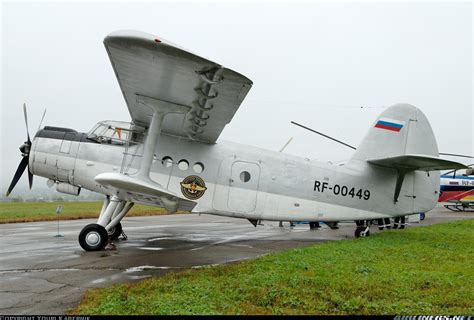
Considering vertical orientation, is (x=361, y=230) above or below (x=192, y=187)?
below

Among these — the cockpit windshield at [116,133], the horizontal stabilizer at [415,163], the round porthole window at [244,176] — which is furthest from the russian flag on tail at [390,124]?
the cockpit windshield at [116,133]

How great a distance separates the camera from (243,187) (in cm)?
982

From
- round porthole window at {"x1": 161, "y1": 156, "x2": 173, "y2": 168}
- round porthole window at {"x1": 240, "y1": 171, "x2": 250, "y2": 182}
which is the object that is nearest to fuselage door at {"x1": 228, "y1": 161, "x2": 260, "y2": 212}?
round porthole window at {"x1": 240, "y1": 171, "x2": 250, "y2": 182}

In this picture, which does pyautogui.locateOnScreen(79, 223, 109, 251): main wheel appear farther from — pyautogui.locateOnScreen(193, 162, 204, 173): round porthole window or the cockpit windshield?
pyautogui.locateOnScreen(193, 162, 204, 173): round porthole window

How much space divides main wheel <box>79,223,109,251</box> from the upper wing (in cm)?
288

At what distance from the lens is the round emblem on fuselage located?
372 inches

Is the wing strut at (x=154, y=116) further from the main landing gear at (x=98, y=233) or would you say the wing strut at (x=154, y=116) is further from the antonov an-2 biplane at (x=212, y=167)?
the main landing gear at (x=98, y=233)

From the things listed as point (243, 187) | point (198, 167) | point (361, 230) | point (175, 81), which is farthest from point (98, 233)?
point (361, 230)

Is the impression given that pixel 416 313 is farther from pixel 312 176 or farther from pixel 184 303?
pixel 312 176

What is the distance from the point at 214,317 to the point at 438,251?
20.0 feet

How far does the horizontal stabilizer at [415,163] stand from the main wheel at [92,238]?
293 inches

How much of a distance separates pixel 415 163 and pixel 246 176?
4.51 m

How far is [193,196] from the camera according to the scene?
9438 mm

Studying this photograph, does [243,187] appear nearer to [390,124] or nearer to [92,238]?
[92,238]
